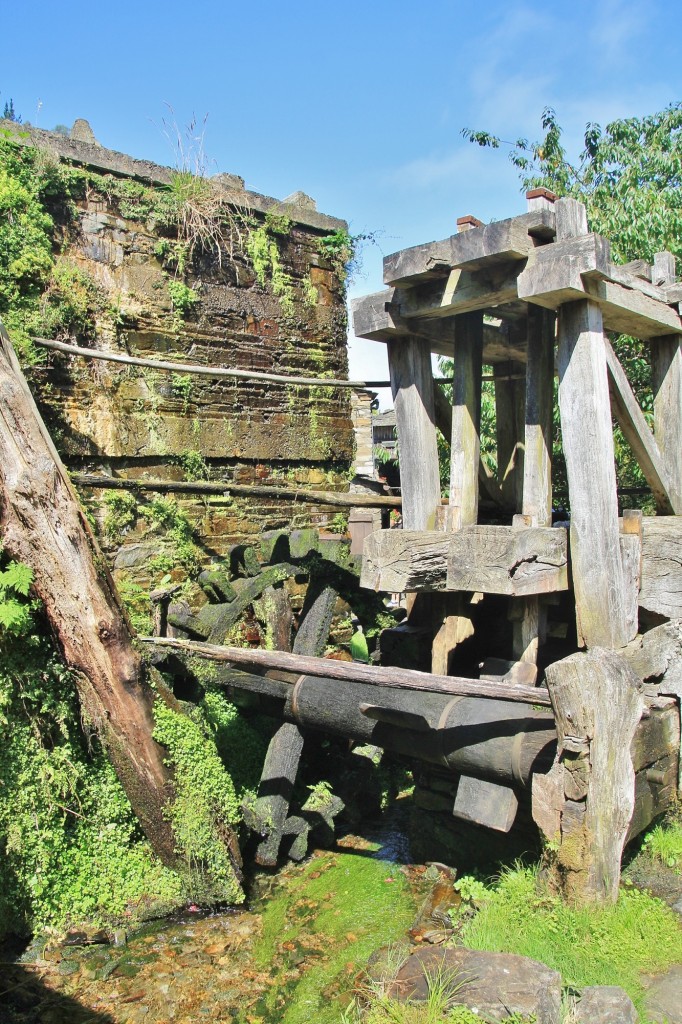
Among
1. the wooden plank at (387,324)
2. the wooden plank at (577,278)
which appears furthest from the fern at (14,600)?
the wooden plank at (577,278)

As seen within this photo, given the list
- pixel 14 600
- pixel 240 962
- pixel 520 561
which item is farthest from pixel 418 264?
pixel 240 962

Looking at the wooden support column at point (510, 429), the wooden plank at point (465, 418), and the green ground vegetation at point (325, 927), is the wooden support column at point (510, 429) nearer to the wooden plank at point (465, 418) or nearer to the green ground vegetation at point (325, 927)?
the wooden plank at point (465, 418)

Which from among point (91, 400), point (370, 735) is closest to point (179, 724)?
point (370, 735)

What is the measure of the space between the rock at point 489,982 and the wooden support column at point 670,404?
3010 mm

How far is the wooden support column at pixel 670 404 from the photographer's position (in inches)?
196

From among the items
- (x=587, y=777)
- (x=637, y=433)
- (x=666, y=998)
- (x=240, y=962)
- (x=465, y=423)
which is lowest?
(x=240, y=962)

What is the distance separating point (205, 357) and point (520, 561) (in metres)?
3.86

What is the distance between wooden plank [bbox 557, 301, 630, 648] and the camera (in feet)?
13.0

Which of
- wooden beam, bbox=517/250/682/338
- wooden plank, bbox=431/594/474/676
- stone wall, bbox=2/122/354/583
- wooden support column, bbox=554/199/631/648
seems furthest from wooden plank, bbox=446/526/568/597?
stone wall, bbox=2/122/354/583

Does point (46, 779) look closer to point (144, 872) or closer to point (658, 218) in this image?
point (144, 872)

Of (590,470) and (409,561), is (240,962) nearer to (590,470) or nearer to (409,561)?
(409,561)

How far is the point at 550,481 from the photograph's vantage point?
14.7 ft

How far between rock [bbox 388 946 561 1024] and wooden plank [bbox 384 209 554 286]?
3225 millimetres

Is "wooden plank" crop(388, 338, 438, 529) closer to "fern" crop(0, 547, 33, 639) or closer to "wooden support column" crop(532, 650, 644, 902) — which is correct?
"wooden support column" crop(532, 650, 644, 902)
